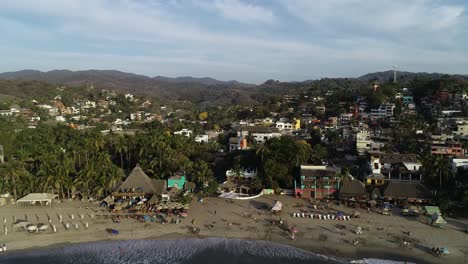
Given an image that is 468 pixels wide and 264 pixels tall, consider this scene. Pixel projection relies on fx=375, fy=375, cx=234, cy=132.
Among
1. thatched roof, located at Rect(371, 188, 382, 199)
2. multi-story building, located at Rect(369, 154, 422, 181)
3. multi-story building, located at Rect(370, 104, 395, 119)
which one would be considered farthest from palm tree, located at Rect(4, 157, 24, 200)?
multi-story building, located at Rect(370, 104, 395, 119)

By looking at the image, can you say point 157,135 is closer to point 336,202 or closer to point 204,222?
point 204,222

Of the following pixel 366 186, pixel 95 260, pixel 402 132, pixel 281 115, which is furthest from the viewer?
pixel 281 115

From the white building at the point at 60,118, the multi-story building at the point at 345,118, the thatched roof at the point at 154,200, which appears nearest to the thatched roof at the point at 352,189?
the thatched roof at the point at 154,200

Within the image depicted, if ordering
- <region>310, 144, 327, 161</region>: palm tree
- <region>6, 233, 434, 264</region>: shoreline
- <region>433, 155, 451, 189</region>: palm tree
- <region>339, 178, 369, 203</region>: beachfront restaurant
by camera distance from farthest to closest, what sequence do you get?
<region>310, 144, 327, 161</region>: palm tree → <region>433, 155, 451, 189</region>: palm tree → <region>339, 178, 369, 203</region>: beachfront restaurant → <region>6, 233, 434, 264</region>: shoreline

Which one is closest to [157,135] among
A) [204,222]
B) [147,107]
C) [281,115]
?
[204,222]

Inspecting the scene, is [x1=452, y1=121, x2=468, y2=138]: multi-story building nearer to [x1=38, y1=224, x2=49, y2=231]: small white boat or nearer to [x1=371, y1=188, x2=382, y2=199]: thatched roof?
[x1=371, y1=188, x2=382, y2=199]: thatched roof

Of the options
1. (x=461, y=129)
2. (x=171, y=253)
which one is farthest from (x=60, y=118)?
(x=461, y=129)
